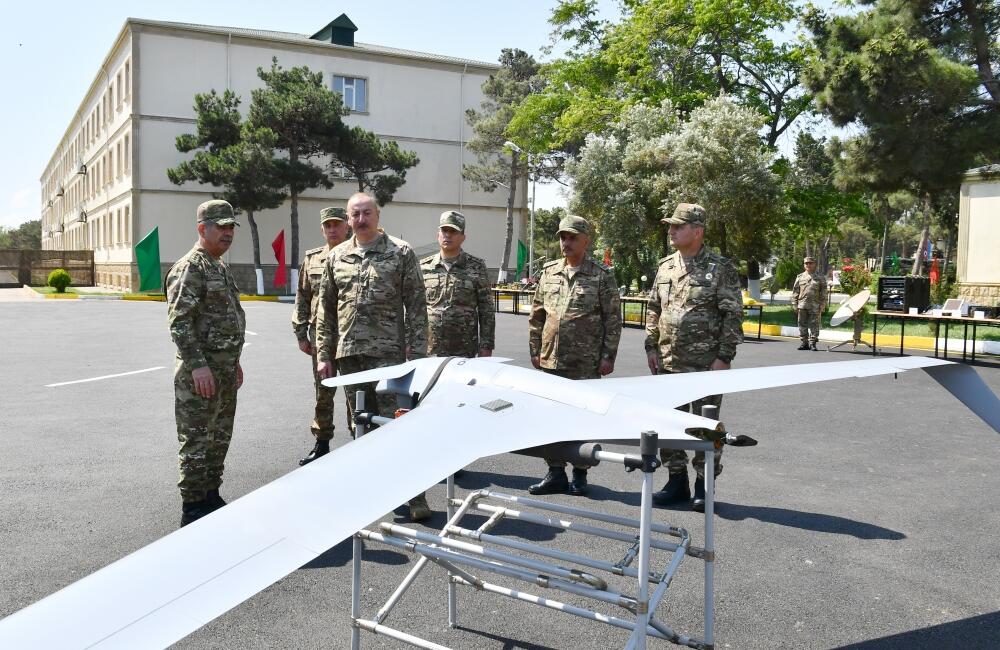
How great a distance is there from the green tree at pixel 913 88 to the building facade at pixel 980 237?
13.9 ft

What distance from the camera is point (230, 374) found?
15.3 feet

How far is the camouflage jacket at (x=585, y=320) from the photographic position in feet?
18.1

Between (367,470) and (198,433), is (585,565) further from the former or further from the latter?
(198,433)

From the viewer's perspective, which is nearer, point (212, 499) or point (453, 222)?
point (212, 499)

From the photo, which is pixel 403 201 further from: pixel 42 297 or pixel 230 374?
pixel 230 374

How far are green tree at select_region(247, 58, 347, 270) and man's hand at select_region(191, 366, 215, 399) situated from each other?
3017 cm

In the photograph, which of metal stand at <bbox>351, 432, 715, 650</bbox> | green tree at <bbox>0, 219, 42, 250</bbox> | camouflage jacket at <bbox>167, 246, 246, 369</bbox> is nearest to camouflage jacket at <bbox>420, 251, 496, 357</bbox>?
camouflage jacket at <bbox>167, 246, 246, 369</bbox>

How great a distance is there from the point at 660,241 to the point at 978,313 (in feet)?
41.2

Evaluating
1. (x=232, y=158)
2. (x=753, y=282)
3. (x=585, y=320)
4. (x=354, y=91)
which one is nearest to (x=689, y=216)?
(x=585, y=320)

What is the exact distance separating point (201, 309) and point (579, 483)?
2767 mm

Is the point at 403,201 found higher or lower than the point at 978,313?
higher

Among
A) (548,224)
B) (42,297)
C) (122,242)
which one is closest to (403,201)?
(122,242)

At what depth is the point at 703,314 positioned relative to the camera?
17.0 ft

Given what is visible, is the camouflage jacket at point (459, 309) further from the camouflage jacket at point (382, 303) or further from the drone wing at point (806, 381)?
the drone wing at point (806, 381)
